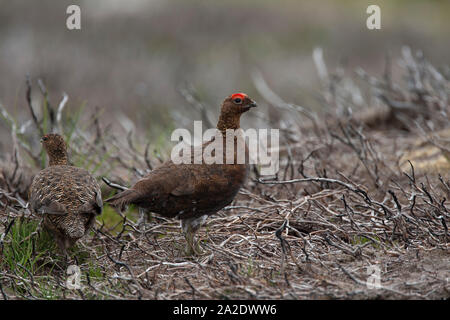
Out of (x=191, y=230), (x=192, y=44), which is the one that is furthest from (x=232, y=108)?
(x=192, y=44)

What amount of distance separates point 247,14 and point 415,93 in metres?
13.2

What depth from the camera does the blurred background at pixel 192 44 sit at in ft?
52.3

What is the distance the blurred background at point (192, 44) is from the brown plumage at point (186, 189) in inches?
414

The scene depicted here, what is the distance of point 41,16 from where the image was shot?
18297 mm

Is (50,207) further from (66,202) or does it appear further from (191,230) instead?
(191,230)

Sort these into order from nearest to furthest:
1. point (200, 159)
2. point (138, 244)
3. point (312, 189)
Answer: point (200, 159), point (138, 244), point (312, 189)

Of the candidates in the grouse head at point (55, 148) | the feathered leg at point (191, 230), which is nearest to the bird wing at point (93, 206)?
the feathered leg at point (191, 230)

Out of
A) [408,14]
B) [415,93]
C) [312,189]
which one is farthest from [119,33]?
[312,189]

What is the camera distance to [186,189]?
419 cm

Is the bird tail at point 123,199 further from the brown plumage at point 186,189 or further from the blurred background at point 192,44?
the blurred background at point 192,44

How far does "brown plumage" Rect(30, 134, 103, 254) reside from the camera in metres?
4.30

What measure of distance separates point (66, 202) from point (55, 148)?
2.71 ft

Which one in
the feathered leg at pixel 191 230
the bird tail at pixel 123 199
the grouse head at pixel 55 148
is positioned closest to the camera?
the bird tail at pixel 123 199
